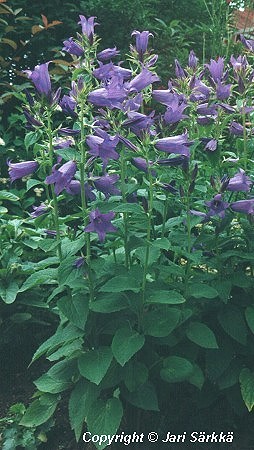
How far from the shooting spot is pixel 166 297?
253 cm

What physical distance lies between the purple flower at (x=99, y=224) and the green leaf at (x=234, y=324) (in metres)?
0.62

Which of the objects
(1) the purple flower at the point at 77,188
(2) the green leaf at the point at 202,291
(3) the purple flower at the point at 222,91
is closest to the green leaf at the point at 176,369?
(2) the green leaf at the point at 202,291

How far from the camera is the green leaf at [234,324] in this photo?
2699 millimetres

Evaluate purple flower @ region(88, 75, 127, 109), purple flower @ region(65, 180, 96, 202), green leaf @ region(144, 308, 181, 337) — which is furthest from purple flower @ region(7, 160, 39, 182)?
green leaf @ region(144, 308, 181, 337)

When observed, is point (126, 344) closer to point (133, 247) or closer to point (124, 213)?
point (133, 247)

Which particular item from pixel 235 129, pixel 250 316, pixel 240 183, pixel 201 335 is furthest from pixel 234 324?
pixel 235 129

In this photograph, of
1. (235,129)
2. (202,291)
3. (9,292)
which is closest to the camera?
Result: (202,291)

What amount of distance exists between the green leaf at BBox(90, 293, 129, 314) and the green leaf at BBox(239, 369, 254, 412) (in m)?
0.56

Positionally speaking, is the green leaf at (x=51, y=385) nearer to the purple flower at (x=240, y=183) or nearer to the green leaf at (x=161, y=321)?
the green leaf at (x=161, y=321)

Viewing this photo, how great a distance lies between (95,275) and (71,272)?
0.15 meters

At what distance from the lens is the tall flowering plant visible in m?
2.49

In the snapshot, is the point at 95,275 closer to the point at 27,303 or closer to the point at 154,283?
the point at 154,283

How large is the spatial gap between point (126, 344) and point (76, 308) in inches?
10.0

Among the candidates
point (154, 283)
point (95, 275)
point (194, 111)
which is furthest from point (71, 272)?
point (194, 111)
